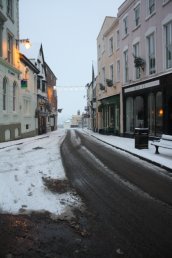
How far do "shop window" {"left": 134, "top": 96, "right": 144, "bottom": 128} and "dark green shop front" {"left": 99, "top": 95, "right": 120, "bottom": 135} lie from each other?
432 cm

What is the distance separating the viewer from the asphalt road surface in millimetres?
3943

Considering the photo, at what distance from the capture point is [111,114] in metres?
31.1

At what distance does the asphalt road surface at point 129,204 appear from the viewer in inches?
155

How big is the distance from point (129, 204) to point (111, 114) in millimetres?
25553

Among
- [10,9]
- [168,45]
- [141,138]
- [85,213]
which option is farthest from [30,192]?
[10,9]

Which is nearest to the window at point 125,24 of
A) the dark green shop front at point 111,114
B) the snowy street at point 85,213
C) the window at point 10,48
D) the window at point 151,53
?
the window at point 151,53

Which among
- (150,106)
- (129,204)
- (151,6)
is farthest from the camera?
(150,106)

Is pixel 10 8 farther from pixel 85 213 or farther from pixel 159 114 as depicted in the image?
pixel 85 213

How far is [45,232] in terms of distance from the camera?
4.38 metres

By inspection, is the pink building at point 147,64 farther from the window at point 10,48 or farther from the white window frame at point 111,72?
the window at point 10,48

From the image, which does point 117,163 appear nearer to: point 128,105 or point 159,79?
point 159,79

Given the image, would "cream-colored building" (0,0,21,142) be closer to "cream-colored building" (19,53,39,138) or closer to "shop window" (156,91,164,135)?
"cream-colored building" (19,53,39,138)

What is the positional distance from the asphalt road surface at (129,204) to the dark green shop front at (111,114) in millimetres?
17849

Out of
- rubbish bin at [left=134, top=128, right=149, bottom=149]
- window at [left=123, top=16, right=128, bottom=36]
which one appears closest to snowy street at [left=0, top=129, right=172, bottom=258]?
rubbish bin at [left=134, top=128, right=149, bottom=149]
